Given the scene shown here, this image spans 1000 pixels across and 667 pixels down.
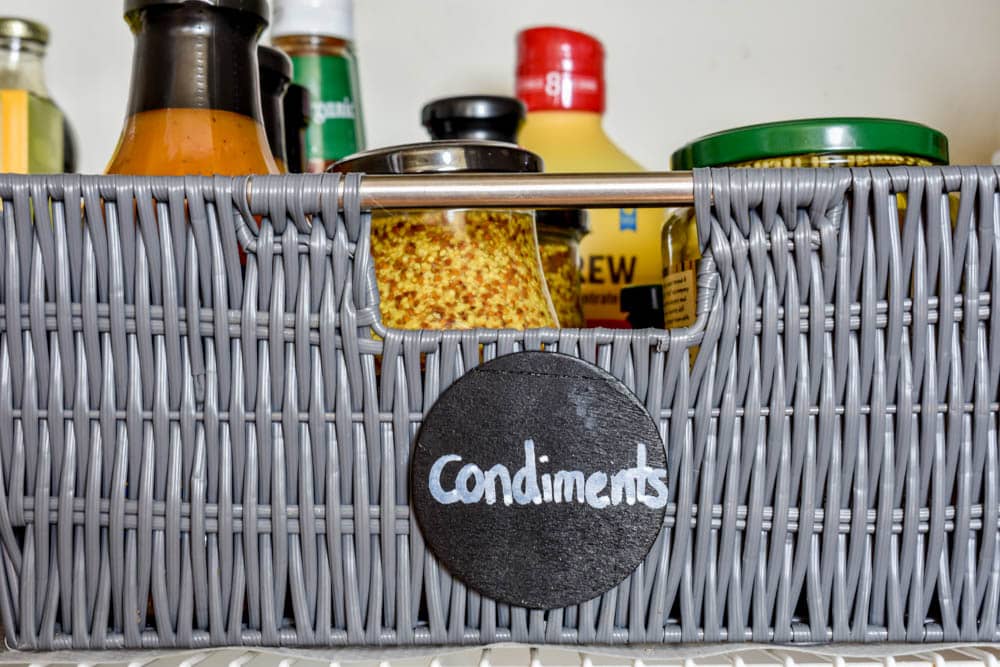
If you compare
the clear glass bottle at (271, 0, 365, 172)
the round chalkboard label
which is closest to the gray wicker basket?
the round chalkboard label

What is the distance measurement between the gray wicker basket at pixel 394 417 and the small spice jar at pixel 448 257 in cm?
4

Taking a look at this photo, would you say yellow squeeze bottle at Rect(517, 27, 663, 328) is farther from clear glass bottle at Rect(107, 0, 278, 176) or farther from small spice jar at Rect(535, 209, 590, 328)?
clear glass bottle at Rect(107, 0, 278, 176)

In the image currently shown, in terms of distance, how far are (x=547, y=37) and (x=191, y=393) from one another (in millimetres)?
484

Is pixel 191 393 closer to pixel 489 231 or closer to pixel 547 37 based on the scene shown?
pixel 489 231

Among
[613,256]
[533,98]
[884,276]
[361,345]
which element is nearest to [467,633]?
[361,345]

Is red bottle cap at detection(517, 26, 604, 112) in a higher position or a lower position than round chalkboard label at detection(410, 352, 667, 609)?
higher

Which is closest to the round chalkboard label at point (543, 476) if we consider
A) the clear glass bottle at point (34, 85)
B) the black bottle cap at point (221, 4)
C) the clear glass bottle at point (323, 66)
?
the black bottle cap at point (221, 4)

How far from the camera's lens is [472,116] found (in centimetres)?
61

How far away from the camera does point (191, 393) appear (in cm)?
42

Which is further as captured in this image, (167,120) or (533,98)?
(533,98)

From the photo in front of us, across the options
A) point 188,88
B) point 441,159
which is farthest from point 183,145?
point 441,159

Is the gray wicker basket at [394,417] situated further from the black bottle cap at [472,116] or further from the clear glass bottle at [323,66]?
the clear glass bottle at [323,66]

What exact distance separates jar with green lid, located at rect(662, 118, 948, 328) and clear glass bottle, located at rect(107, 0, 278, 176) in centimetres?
25

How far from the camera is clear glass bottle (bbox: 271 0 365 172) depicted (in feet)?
2.40
